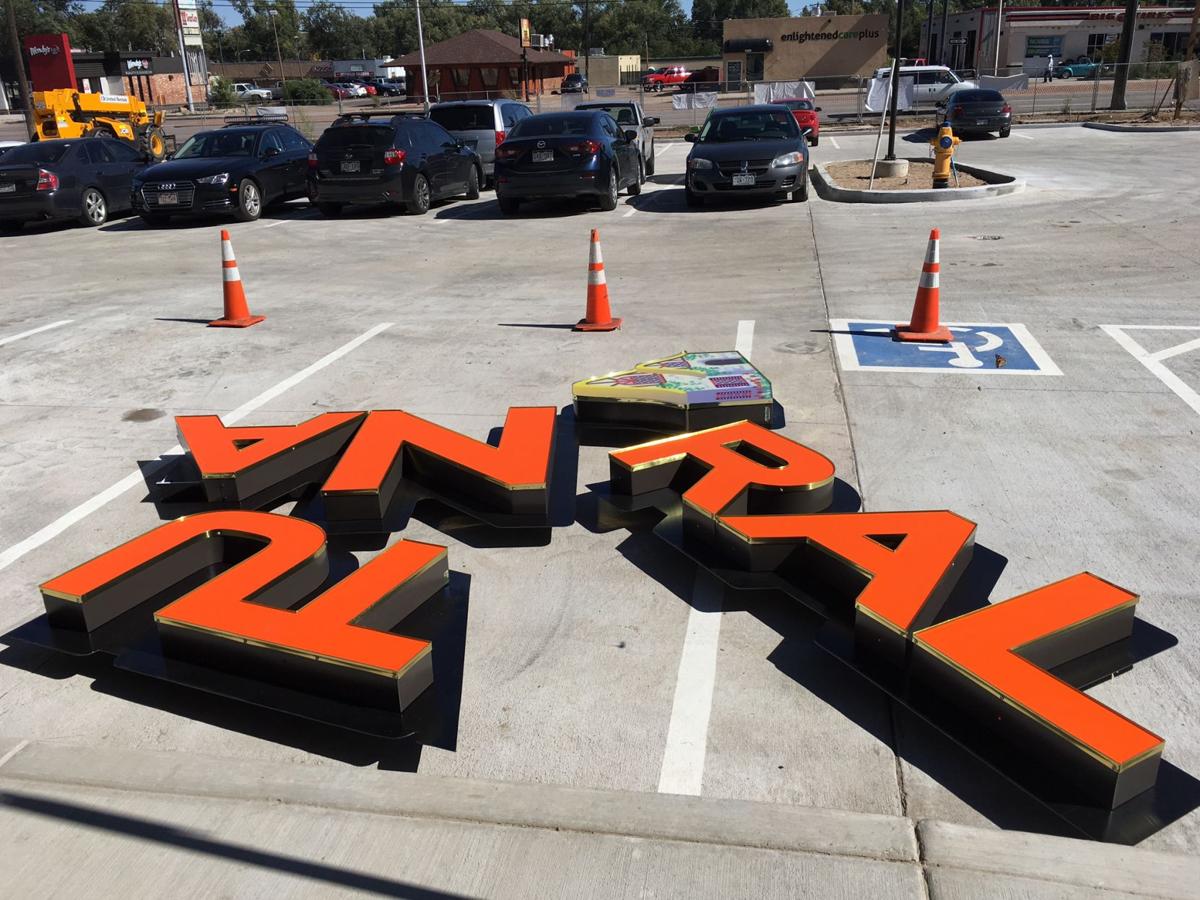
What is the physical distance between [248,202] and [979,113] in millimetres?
20719

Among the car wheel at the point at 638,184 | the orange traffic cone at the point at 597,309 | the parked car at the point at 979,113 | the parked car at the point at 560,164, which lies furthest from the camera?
the parked car at the point at 979,113

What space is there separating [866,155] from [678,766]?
77.6 ft

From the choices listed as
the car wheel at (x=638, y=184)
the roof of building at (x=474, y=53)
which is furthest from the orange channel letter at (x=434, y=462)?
the roof of building at (x=474, y=53)

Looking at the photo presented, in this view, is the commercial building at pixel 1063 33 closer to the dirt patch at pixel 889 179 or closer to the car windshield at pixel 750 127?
the dirt patch at pixel 889 179

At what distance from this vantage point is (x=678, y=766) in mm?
3365

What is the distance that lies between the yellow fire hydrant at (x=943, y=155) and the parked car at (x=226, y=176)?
1143 centimetres

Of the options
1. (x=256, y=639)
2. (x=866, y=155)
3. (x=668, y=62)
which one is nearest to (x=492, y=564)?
(x=256, y=639)

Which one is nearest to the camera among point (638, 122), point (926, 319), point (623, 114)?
point (926, 319)

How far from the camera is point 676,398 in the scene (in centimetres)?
626

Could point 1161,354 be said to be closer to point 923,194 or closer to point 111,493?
point 111,493

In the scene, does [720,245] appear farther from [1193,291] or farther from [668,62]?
[668,62]

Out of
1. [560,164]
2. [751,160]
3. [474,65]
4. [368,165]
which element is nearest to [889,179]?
[751,160]

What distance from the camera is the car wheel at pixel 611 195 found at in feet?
52.9

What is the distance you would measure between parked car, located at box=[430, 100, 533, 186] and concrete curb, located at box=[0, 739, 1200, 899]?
17527 millimetres
